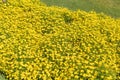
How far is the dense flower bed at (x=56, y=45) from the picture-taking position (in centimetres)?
855

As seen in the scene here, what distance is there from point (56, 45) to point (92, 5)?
20.0 ft

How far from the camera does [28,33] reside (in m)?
10.5

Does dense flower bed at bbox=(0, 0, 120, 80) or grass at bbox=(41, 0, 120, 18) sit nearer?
dense flower bed at bbox=(0, 0, 120, 80)

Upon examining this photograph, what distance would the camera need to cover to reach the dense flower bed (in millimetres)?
8547

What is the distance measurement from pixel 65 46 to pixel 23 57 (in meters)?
1.23

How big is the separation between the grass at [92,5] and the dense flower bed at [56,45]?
220cm

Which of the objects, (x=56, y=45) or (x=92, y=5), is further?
(x=92, y=5)

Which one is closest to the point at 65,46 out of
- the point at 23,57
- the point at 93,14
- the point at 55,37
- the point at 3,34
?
the point at 55,37

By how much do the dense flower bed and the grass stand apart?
220 cm

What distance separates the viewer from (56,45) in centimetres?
957

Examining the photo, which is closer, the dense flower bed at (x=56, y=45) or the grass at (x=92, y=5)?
the dense flower bed at (x=56, y=45)

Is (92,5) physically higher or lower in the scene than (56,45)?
higher

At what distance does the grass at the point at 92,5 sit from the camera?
14719 millimetres

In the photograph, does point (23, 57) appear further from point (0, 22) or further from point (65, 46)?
point (0, 22)
